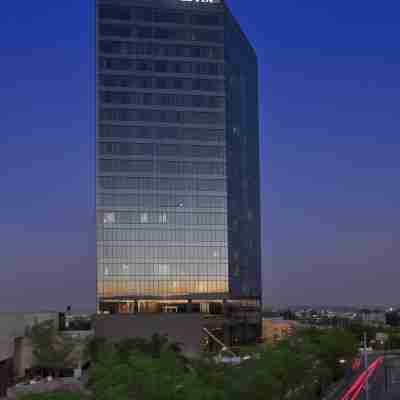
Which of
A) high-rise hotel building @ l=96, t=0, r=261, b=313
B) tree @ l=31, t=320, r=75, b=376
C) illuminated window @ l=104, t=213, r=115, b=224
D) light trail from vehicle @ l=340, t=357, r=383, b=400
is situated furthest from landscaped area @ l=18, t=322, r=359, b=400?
illuminated window @ l=104, t=213, r=115, b=224

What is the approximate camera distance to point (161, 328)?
11706cm

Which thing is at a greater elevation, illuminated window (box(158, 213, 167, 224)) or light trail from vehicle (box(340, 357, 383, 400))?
illuminated window (box(158, 213, 167, 224))

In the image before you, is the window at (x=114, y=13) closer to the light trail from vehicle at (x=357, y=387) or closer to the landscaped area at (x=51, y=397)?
the light trail from vehicle at (x=357, y=387)

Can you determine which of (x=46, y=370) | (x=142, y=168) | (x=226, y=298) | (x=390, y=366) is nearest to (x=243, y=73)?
(x=142, y=168)

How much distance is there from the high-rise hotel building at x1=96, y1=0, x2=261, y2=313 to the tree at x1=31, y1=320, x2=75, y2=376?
34.5 meters

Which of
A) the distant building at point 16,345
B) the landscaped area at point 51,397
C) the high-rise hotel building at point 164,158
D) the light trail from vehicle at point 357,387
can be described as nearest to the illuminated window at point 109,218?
the high-rise hotel building at point 164,158

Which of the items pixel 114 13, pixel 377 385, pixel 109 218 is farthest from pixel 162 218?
pixel 377 385

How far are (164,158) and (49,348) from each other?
5056 cm

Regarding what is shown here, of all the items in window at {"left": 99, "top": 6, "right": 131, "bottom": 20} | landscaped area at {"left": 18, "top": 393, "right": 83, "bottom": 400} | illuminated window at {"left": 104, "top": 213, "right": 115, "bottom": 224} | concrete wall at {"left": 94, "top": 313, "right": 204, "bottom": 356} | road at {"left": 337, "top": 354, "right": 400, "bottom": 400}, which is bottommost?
road at {"left": 337, "top": 354, "right": 400, "bottom": 400}

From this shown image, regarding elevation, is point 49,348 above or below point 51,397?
below

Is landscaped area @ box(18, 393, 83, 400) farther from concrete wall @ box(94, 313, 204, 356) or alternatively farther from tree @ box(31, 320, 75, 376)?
concrete wall @ box(94, 313, 204, 356)

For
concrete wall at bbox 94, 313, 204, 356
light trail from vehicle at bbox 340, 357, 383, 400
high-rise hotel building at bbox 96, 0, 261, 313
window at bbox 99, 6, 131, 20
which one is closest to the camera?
light trail from vehicle at bbox 340, 357, 383, 400

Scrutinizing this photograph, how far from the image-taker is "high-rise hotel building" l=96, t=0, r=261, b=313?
126688 mm

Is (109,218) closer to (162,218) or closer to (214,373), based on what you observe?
(162,218)
